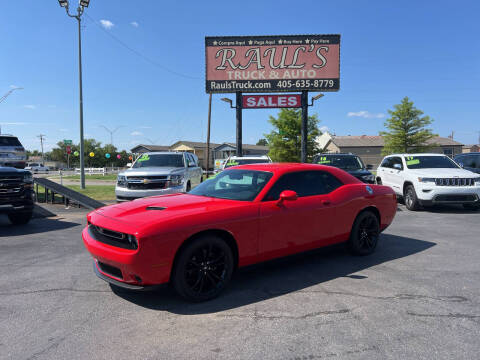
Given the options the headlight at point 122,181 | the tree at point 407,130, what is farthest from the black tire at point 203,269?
the tree at point 407,130

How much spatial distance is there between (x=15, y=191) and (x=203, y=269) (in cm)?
632

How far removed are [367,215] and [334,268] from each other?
1.11 m

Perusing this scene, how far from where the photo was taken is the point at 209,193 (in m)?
4.76

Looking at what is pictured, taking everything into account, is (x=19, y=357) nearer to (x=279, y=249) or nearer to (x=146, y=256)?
(x=146, y=256)

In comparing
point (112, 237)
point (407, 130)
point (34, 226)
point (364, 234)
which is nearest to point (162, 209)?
point (112, 237)

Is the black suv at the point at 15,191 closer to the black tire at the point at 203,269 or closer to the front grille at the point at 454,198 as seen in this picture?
the black tire at the point at 203,269

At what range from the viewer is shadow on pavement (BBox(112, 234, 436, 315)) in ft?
12.0

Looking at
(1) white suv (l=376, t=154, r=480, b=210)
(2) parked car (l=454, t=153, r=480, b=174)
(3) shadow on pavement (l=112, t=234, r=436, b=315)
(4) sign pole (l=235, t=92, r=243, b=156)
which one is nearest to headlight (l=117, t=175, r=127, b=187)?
(3) shadow on pavement (l=112, t=234, r=436, b=315)

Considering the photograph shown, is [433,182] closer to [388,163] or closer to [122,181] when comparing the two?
[388,163]

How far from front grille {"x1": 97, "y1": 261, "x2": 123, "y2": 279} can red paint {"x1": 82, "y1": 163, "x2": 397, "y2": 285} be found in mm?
97

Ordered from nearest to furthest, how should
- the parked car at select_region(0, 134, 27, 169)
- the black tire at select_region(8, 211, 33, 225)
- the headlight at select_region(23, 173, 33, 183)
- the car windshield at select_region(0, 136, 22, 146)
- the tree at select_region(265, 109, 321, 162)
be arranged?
1. the headlight at select_region(23, 173, 33, 183)
2. the black tire at select_region(8, 211, 33, 225)
3. the parked car at select_region(0, 134, 27, 169)
4. the car windshield at select_region(0, 136, 22, 146)
5. the tree at select_region(265, 109, 321, 162)

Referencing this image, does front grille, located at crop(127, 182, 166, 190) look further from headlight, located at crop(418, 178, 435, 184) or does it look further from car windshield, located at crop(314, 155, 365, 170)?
headlight, located at crop(418, 178, 435, 184)

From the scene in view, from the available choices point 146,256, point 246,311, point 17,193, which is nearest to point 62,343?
point 146,256

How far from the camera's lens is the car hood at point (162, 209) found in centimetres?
361
